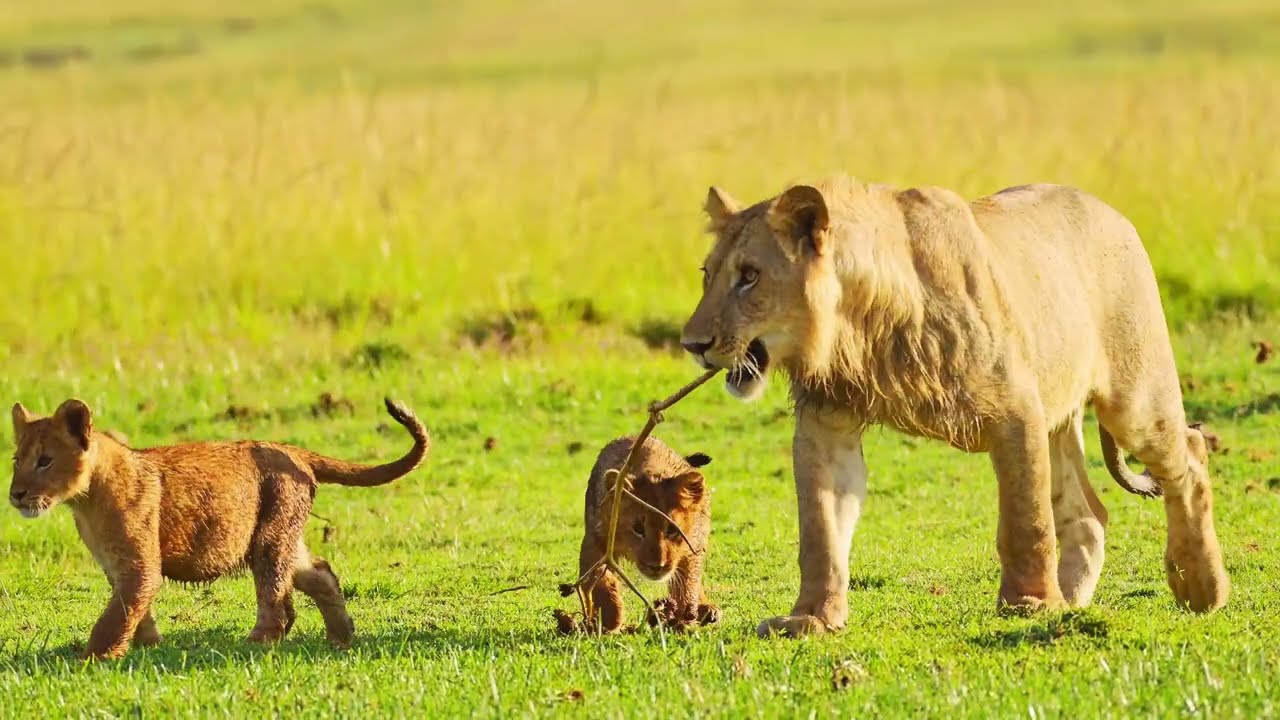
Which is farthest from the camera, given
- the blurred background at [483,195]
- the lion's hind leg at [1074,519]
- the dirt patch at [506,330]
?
the blurred background at [483,195]

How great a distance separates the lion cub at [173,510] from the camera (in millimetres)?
8031

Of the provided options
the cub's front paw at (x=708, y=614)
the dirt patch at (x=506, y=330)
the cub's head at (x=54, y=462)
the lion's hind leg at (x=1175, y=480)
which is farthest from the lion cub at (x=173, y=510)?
the dirt patch at (x=506, y=330)

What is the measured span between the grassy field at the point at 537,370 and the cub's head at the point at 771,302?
1064 millimetres

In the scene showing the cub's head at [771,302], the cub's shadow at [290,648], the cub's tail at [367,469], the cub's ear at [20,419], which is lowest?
the cub's shadow at [290,648]

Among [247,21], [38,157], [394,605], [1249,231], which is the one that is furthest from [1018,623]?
[247,21]

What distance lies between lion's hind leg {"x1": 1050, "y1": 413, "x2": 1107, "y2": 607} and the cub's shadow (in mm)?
2261

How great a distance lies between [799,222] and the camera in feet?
23.8

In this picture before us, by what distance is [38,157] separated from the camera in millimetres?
21500

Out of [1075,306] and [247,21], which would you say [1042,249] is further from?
[247,21]

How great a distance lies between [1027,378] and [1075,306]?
0.65m

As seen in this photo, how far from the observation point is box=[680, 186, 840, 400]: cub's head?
723 cm

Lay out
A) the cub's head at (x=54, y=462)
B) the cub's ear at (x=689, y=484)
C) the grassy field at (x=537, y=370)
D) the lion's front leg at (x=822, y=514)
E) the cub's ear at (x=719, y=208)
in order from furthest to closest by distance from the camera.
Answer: the cub's ear at (x=689, y=484) → the cub's head at (x=54, y=462) → the lion's front leg at (x=822, y=514) → the cub's ear at (x=719, y=208) → the grassy field at (x=537, y=370)

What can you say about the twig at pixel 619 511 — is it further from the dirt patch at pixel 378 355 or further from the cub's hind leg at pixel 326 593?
the dirt patch at pixel 378 355

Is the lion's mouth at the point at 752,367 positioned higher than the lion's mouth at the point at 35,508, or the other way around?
the lion's mouth at the point at 752,367
